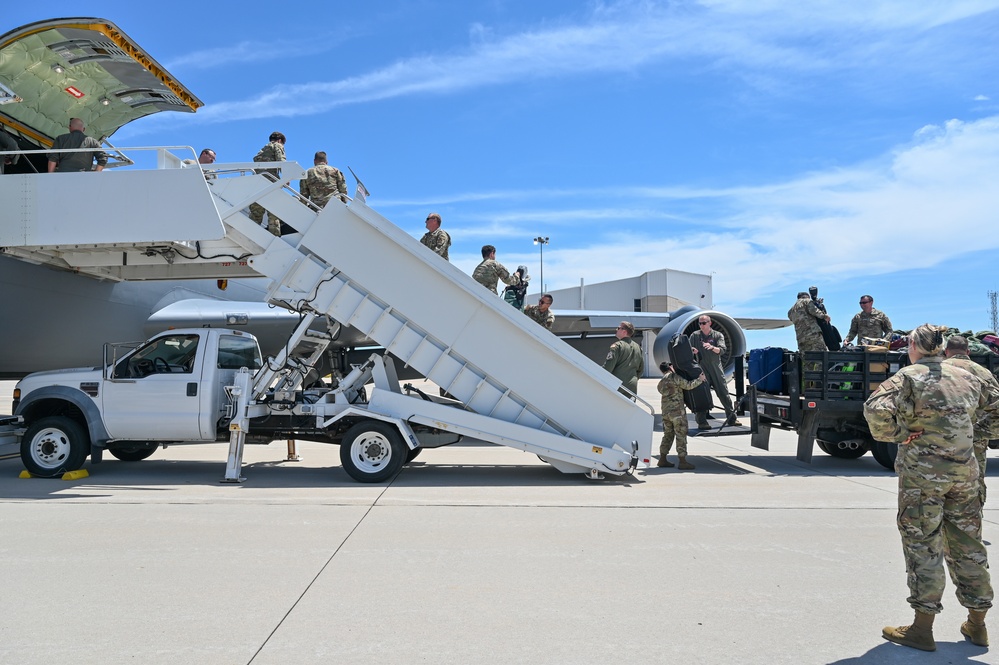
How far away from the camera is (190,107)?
1096 cm

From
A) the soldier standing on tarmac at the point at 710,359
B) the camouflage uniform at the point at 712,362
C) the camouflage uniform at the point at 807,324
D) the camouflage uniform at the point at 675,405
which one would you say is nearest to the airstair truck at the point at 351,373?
the camouflage uniform at the point at 675,405

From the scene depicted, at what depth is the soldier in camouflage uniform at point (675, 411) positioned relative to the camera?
353 inches

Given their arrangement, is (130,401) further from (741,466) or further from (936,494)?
(936,494)

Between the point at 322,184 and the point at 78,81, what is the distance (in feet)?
14.4

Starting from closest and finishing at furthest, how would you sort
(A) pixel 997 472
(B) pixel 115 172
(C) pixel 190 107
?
(B) pixel 115 172, (A) pixel 997 472, (C) pixel 190 107

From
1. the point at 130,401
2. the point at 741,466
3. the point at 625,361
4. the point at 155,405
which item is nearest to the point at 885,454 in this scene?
the point at 741,466

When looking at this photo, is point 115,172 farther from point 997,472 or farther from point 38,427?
point 997,472

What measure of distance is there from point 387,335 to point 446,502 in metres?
2.15

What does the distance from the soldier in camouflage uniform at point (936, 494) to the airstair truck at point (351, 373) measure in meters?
4.30

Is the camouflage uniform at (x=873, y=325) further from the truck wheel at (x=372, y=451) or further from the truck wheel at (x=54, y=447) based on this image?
the truck wheel at (x=54, y=447)

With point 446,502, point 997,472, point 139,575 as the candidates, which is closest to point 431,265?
point 446,502

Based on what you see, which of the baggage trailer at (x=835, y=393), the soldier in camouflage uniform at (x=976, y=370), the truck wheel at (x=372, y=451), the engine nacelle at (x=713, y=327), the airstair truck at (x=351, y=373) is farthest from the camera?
the engine nacelle at (x=713, y=327)

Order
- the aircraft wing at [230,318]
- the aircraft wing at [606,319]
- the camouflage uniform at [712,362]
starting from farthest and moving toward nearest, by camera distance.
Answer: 1. the aircraft wing at [606,319]
2. the aircraft wing at [230,318]
3. the camouflage uniform at [712,362]

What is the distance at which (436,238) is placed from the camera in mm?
8719
